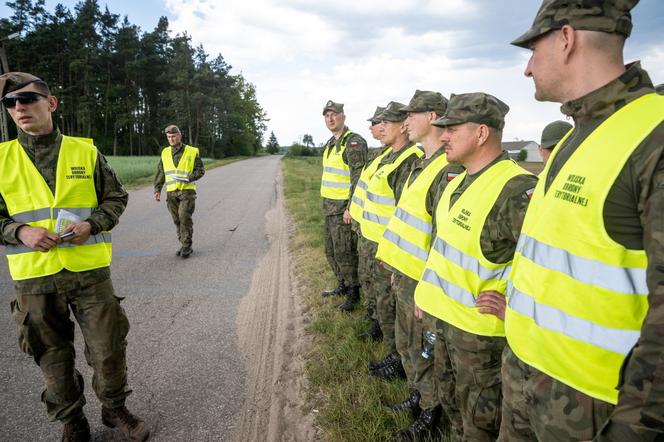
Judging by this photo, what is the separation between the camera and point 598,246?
1.14 m

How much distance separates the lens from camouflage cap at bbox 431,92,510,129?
7.07 ft

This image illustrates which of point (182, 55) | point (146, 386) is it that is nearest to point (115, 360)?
point (146, 386)

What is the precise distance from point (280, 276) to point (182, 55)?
47.6m

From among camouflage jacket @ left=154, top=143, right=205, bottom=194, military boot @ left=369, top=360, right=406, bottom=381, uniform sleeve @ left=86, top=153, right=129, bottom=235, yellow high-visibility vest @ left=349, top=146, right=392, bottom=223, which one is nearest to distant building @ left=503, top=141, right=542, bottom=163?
camouflage jacket @ left=154, top=143, right=205, bottom=194

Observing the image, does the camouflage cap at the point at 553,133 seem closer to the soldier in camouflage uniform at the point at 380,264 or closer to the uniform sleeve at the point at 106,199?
the soldier in camouflage uniform at the point at 380,264

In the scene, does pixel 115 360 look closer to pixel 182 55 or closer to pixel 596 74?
pixel 596 74

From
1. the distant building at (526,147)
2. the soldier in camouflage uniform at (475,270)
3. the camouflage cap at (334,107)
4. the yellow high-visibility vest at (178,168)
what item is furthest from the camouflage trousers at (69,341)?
the distant building at (526,147)

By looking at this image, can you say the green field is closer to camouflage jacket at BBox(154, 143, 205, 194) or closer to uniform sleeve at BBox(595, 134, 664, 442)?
uniform sleeve at BBox(595, 134, 664, 442)

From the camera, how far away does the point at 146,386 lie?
316 centimetres

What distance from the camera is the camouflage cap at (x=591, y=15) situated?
1228 mm

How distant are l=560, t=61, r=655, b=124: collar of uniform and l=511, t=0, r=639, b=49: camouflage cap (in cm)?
14

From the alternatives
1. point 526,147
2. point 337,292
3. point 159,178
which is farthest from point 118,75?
point 526,147

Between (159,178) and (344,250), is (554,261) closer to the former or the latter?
(344,250)

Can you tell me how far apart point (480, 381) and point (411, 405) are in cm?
101
